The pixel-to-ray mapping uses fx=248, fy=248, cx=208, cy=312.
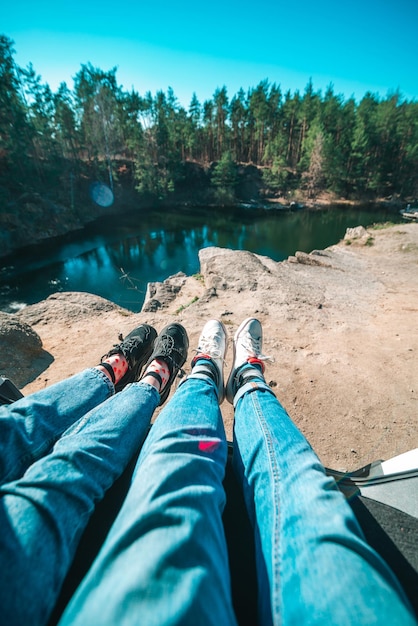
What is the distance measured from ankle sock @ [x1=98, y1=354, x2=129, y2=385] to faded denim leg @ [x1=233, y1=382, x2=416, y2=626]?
3.97 feet

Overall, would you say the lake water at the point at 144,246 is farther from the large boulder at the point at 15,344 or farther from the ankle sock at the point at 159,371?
the ankle sock at the point at 159,371

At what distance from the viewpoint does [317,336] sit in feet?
12.2

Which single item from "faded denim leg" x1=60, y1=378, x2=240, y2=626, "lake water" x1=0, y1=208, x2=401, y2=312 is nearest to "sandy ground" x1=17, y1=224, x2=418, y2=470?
"faded denim leg" x1=60, y1=378, x2=240, y2=626

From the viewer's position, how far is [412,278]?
19.8ft

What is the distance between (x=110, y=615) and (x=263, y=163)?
44612mm

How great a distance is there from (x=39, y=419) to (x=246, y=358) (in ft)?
5.15

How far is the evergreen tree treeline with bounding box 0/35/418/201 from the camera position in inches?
949

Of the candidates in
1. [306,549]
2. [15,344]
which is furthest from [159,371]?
[15,344]

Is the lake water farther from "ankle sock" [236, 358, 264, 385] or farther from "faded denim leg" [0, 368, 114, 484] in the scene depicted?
"faded denim leg" [0, 368, 114, 484]

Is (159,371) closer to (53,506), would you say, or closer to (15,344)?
(53,506)

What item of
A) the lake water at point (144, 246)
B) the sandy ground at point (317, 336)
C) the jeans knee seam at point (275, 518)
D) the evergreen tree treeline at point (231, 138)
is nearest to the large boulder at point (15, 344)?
the sandy ground at point (317, 336)

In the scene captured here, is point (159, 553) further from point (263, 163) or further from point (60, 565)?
point (263, 163)

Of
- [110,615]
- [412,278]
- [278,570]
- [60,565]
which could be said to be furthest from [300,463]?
[412,278]

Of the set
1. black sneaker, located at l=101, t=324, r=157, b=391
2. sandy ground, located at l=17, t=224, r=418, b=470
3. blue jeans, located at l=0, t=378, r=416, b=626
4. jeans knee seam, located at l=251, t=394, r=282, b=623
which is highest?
blue jeans, located at l=0, t=378, r=416, b=626
